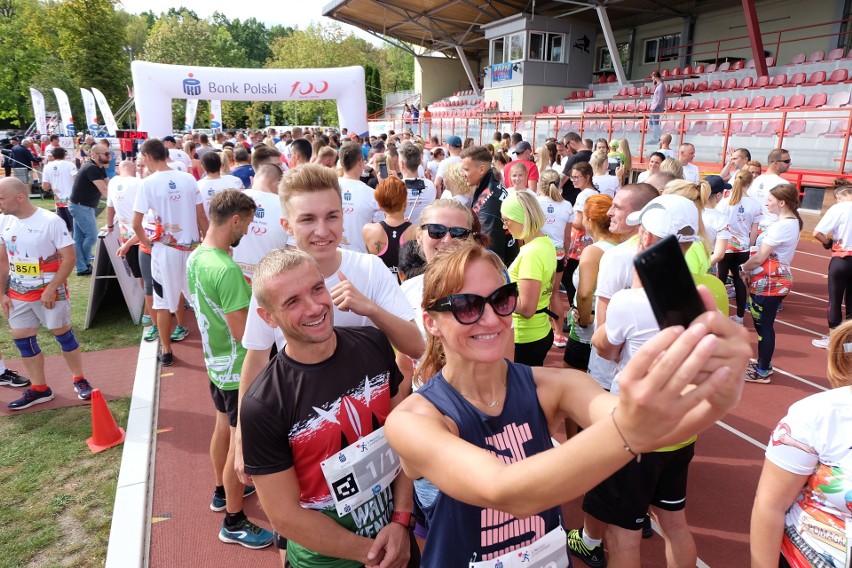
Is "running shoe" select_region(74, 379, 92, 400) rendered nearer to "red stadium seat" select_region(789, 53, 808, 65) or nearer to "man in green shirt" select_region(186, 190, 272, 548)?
"man in green shirt" select_region(186, 190, 272, 548)

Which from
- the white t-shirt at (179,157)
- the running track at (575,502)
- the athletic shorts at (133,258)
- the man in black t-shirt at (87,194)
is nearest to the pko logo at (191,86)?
the white t-shirt at (179,157)

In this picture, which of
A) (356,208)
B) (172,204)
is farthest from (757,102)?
(172,204)

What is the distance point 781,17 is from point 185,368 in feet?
87.8

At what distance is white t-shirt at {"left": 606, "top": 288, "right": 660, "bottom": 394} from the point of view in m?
2.39

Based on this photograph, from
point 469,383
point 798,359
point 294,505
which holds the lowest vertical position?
point 798,359

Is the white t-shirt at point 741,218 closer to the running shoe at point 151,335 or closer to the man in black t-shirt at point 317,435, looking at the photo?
the man in black t-shirt at point 317,435

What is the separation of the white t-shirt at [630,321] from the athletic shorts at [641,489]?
1.76ft

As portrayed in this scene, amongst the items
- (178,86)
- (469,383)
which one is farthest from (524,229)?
(178,86)

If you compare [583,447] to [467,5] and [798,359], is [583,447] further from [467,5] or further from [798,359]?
[467,5]

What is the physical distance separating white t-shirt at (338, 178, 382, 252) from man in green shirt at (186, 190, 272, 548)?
1.61m

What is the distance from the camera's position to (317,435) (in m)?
1.79

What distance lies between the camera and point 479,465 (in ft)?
3.48

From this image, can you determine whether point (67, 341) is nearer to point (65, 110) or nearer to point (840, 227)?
point (840, 227)

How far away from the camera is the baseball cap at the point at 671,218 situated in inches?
95.0
